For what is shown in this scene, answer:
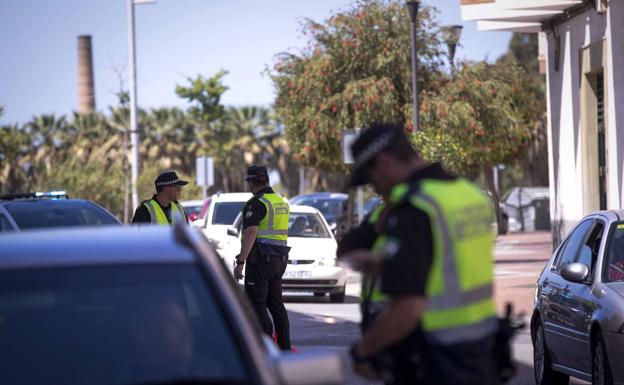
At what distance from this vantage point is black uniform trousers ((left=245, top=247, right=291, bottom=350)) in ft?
42.4

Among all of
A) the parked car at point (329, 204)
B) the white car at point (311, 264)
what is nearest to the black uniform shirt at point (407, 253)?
the white car at point (311, 264)

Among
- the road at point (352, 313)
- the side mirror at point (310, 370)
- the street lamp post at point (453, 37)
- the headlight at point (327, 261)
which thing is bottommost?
the road at point (352, 313)

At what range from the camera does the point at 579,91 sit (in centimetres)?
2386

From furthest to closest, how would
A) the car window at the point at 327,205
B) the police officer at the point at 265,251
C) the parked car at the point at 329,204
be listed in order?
the car window at the point at 327,205
the parked car at the point at 329,204
the police officer at the point at 265,251

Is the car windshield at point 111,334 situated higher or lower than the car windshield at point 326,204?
lower

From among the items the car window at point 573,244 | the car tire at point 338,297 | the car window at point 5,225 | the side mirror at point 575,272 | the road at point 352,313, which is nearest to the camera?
the side mirror at point 575,272

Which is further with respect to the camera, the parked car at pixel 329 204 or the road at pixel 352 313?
the parked car at pixel 329 204

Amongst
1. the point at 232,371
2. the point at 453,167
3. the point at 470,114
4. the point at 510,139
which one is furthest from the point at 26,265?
the point at 510,139

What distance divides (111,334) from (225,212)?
18.7 meters

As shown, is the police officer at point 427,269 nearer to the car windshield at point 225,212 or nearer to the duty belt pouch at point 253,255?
the duty belt pouch at point 253,255

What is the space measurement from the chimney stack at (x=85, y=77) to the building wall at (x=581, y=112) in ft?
213

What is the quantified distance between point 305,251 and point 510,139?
52.3 feet

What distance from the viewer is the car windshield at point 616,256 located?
387 inches

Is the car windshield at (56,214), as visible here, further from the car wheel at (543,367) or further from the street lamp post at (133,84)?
the street lamp post at (133,84)
